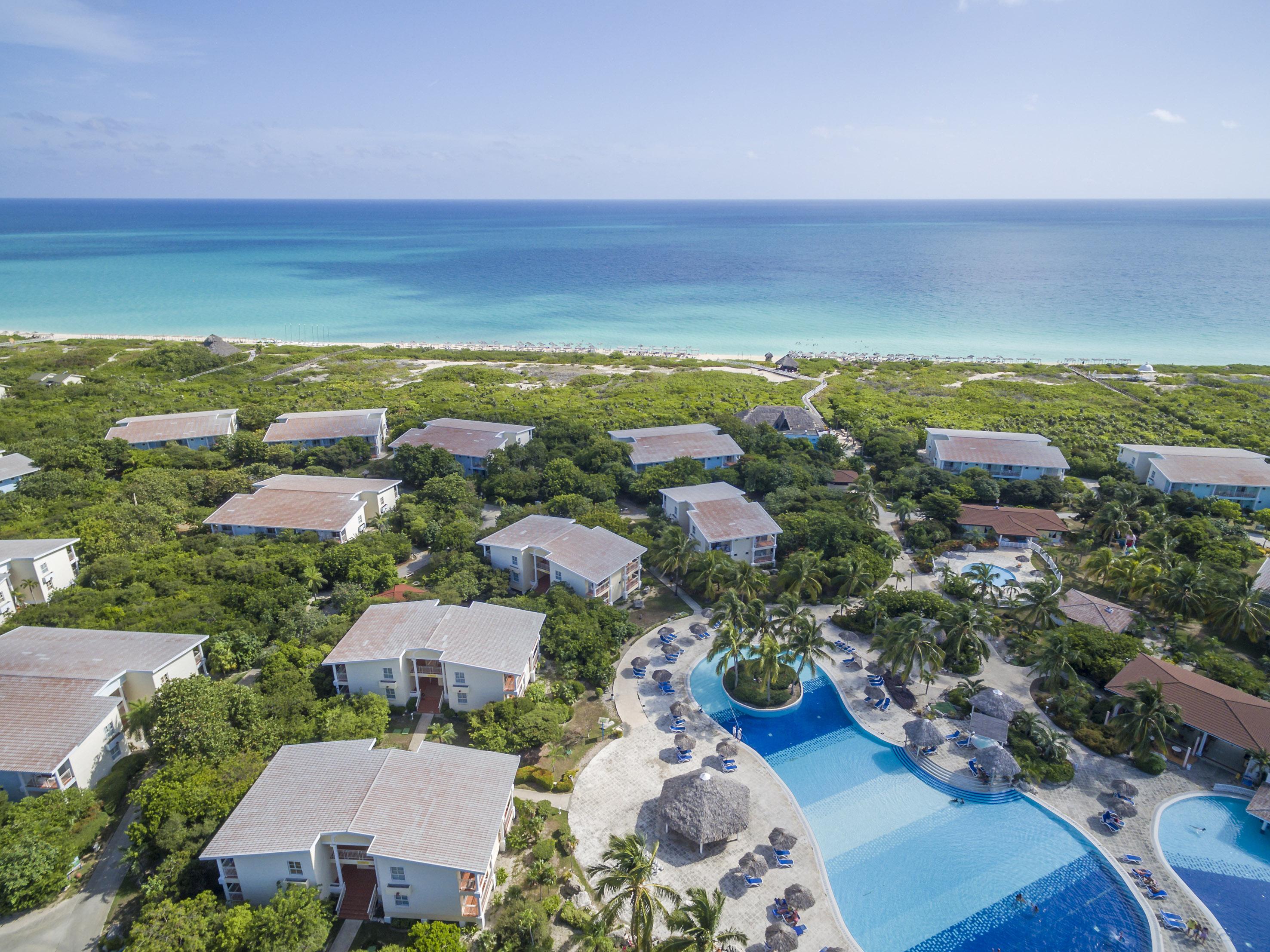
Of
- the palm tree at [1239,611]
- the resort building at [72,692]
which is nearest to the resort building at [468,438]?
the resort building at [72,692]

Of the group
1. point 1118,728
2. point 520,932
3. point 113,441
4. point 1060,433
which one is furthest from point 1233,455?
point 113,441

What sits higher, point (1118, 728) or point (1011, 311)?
point (1011, 311)

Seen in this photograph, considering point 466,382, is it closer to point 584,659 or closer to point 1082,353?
point 584,659

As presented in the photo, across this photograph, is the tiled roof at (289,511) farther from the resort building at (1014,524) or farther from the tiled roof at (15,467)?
the resort building at (1014,524)

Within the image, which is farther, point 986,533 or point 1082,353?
point 1082,353

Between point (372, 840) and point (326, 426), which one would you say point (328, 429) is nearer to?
point (326, 426)

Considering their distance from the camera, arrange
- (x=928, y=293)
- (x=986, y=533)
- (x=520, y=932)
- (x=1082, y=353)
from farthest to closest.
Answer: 1. (x=928, y=293)
2. (x=1082, y=353)
3. (x=986, y=533)
4. (x=520, y=932)
